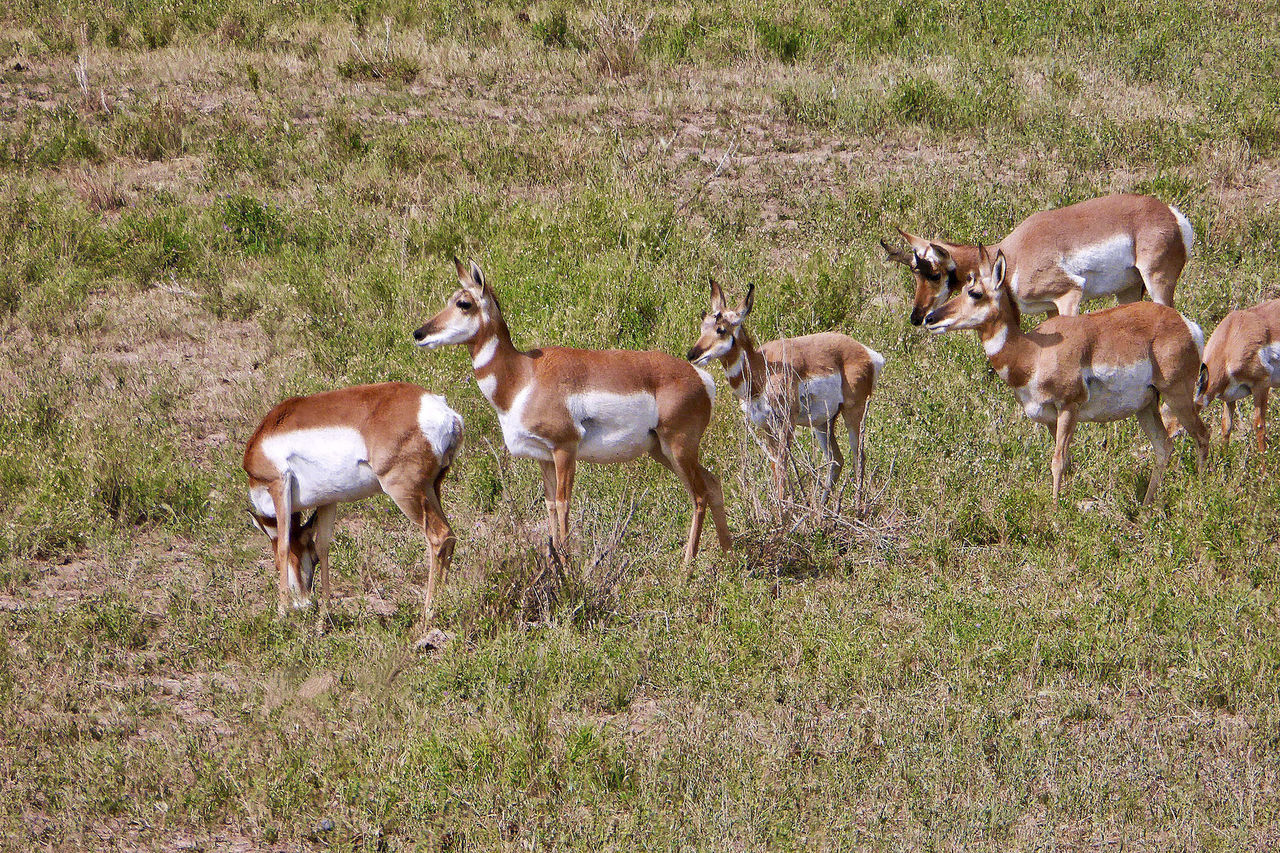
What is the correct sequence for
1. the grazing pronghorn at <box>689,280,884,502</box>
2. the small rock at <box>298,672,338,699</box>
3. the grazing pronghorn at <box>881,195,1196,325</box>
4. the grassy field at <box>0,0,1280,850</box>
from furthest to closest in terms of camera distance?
1. the grazing pronghorn at <box>881,195,1196,325</box>
2. the grazing pronghorn at <box>689,280,884,502</box>
3. the small rock at <box>298,672,338,699</box>
4. the grassy field at <box>0,0,1280,850</box>

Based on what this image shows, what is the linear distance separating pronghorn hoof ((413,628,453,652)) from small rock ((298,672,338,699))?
51 cm

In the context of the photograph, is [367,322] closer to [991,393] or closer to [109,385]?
[109,385]

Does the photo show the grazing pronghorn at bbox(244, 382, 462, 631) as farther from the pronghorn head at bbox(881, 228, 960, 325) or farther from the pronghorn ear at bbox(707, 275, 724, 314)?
the pronghorn head at bbox(881, 228, 960, 325)

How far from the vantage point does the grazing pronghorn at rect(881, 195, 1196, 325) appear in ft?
36.0

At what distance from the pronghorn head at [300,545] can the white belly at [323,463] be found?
0.59 feet

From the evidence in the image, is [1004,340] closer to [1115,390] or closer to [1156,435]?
[1115,390]

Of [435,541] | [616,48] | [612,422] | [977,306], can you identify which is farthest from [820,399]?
[616,48]

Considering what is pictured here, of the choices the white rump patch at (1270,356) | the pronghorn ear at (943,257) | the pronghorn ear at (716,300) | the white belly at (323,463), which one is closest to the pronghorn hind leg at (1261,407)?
the white rump patch at (1270,356)

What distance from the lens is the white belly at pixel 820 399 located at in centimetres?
894

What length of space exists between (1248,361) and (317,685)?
659cm

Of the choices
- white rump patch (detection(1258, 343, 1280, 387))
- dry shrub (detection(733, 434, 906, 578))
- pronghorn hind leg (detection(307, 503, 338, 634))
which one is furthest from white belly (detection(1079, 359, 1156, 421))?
pronghorn hind leg (detection(307, 503, 338, 634))

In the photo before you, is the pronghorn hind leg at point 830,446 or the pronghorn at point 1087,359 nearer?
the pronghorn at point 1087,359

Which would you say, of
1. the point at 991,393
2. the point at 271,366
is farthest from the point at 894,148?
the point at 271,366

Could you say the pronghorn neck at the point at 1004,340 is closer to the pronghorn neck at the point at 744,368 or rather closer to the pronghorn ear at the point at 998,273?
the pronghorn ear at the point at 998,273
